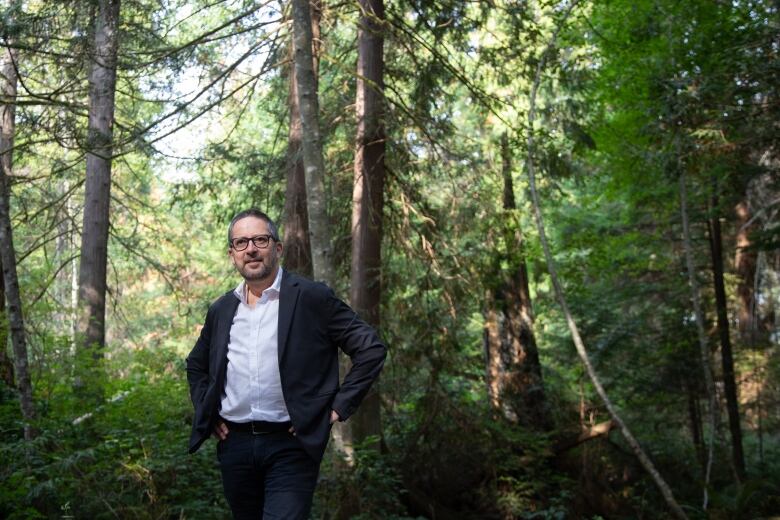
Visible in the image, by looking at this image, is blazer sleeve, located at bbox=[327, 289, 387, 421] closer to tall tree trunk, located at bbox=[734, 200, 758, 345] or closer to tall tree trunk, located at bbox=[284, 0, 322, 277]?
tall tree trunk, located at bbox=[284, 0, 322, 277]

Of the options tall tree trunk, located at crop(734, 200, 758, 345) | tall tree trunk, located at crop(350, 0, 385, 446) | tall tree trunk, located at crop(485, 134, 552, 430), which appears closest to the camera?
tall tree trunk, located at crop(350, 0, 385, 446)

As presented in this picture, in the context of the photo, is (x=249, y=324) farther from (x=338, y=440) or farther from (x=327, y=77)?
(x=327, y=77)

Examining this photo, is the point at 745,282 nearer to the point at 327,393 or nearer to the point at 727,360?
the point at 727,360

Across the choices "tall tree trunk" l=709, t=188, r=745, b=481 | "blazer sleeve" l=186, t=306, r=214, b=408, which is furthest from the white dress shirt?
"tall tree trunk" l=709, t=188, r=745, b=481

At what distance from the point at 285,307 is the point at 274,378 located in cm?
34

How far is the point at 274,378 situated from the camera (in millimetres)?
3631

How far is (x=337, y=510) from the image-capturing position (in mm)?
7551

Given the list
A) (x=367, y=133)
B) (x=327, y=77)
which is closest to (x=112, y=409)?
(x=367, y=133)

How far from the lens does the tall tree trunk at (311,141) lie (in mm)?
7652

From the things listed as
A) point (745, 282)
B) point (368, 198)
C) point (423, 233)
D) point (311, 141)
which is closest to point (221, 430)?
point (311, 141)

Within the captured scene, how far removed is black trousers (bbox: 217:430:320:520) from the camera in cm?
352

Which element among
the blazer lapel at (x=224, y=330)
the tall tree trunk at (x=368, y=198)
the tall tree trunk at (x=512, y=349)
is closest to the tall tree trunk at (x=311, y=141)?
the tall tree trunk at (x=368, y=198)

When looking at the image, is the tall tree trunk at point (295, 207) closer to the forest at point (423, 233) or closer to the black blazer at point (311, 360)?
the forest at point (423, 233)

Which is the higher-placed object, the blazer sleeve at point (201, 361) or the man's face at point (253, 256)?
the man's face at point (253, 256)
